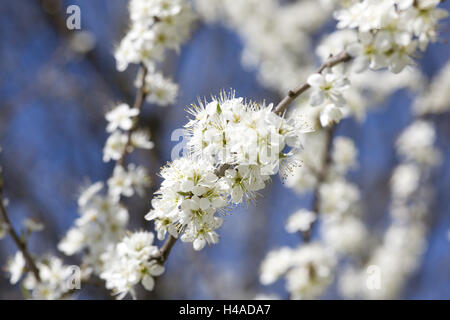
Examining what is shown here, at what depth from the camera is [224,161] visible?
1.19m

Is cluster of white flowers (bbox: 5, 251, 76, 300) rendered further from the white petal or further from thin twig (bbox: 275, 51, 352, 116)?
thin twig (bbox: 275, 51, 352, 116)

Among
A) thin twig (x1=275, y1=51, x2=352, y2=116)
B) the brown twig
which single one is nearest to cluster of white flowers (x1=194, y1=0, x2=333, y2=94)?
the brown twig

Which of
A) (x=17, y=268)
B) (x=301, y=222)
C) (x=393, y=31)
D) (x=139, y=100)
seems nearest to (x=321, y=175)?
(x=301, y=222)

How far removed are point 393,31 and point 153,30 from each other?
3.69 feet

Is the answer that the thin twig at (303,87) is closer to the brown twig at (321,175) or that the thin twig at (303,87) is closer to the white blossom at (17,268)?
the brown twig at (321,175)

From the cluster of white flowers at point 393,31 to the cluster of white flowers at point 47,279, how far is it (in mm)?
1656

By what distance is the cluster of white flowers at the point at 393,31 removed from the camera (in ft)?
4.18

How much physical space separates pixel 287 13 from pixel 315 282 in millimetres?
3243

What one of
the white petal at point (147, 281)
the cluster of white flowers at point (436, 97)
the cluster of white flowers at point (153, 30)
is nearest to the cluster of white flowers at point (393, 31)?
the cluster of white flowers at point (153, 30)

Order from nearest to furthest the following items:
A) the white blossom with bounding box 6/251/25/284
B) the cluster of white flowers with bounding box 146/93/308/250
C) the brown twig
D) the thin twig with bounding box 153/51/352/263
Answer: the cluster of white flowers with bounding box 146/93/308/250
the thin twig with bounding box 153/51/352/263
the white blossom with bounding box 6/251/25/284
the brown twig

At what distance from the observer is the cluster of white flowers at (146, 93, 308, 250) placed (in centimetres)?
115

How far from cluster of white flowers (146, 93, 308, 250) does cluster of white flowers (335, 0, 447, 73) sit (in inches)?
13.2
